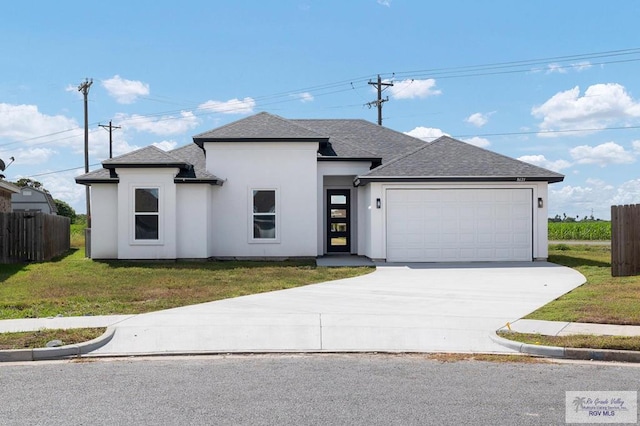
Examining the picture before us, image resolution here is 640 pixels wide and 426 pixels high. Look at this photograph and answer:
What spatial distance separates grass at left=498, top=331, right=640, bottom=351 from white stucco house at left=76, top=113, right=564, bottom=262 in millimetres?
11326

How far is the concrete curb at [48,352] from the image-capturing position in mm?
8078

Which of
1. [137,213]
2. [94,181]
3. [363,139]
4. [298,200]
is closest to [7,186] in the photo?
[94,181]

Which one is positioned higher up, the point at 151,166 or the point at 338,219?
the point at 151,166

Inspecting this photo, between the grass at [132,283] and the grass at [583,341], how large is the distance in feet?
21.2

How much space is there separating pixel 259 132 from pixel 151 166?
384cm

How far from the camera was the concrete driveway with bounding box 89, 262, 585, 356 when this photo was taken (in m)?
8.72

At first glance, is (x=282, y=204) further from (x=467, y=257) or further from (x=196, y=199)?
(x=467, y=257)

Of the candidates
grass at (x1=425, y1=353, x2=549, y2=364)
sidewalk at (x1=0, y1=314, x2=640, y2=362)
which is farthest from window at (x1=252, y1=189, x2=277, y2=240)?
grass at (x1=425, y1=353, x2=549, y2=364)

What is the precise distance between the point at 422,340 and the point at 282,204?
41.8 feet

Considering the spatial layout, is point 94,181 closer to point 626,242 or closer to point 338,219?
point 338,219

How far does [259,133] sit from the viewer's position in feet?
69.4

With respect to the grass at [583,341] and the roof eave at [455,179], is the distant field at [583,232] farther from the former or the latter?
the grass at [583,341]

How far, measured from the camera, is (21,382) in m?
6.92

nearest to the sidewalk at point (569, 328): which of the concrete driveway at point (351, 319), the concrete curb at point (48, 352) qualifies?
the concrete driveway at point (351, 319)
